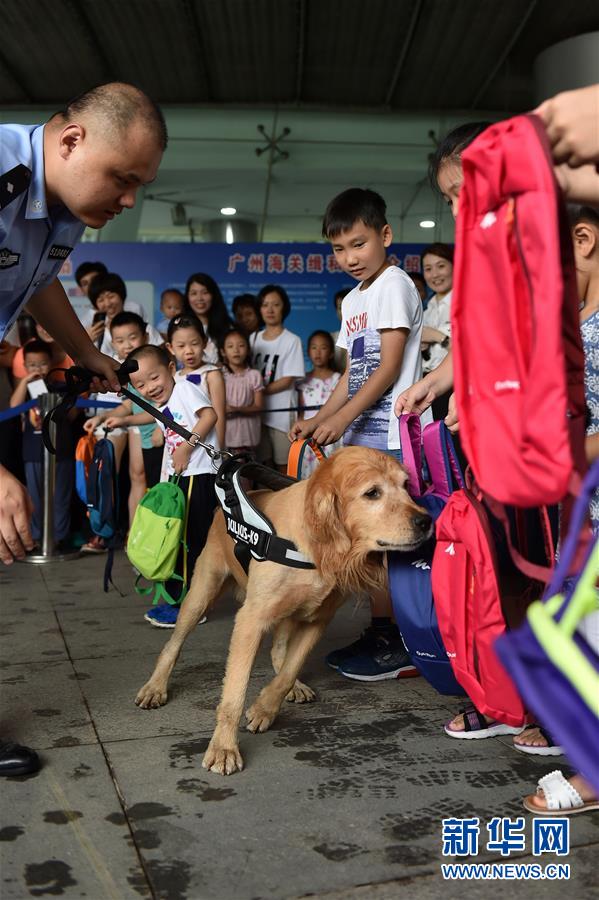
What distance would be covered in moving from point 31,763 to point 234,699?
0.67 m

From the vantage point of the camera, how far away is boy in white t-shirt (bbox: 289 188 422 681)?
3594 mm

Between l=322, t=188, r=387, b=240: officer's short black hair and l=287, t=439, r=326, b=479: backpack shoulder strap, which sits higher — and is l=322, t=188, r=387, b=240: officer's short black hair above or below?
above

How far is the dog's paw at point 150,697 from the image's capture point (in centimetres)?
330

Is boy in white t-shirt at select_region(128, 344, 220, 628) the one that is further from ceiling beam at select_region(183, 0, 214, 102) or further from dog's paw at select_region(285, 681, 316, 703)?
ceiling beam at select_region(183, 0, 214, 102)

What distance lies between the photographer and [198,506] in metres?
4.70

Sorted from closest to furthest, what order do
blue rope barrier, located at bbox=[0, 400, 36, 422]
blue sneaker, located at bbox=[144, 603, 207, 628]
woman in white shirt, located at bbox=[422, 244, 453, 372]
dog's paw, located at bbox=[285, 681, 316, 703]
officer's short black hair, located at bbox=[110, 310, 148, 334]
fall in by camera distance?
blue rope barrier, located at bbox=[0, 400, 36, 422], dog's paw, located at bbox=[285, 681, 316, 703], blue sneaker, located at bbox=[144, 603, 207, 628], woman in white shirt, located at bbox=[422, 244, 453, 372], officer's short black hair, located at bbox=[110, 310, 148, 334]

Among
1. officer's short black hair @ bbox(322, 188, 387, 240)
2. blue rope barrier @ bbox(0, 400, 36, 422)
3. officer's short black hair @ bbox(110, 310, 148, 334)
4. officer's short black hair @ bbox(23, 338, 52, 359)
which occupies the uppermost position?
officer's short black hair @ bbox(322, 188, 387, 240)

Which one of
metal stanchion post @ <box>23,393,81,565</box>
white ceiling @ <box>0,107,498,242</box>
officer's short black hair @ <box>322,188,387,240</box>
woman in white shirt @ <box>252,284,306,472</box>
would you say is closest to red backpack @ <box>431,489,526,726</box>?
officer's short black hair @ <box>322,188,387,240</box>

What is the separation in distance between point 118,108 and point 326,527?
1.50m

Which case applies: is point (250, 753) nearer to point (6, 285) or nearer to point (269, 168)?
point (6, 285)

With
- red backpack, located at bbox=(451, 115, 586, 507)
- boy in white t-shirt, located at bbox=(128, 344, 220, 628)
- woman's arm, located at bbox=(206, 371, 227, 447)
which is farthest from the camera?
woman's arm, located at bbox=(206, 371, 227, 447)

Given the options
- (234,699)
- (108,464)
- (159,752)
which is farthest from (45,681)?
(108,464)

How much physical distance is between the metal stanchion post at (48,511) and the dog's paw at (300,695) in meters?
3.57

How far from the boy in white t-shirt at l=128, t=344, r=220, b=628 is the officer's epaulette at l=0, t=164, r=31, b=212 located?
2118 millimetres
